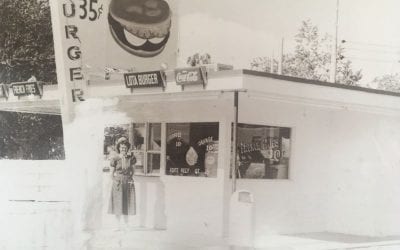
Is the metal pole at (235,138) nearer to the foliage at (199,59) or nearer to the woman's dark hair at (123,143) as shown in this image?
the foliage at (199,59)

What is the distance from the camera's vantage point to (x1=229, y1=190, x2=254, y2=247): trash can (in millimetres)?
8461

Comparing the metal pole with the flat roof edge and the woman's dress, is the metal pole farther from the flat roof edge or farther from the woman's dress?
the woman's dress

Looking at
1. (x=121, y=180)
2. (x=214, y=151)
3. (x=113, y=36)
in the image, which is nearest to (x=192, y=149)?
(x=214, y=151)

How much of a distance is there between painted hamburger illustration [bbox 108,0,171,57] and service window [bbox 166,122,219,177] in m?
1.68

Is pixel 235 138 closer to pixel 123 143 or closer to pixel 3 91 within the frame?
pixel 123 143

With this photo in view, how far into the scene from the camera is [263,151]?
9.84 meters

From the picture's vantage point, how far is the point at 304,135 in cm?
1030

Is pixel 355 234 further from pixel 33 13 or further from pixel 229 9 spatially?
pixel 33 13

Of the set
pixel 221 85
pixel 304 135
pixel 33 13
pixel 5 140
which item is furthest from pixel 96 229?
pixel 33 13

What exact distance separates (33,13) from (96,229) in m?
4.57

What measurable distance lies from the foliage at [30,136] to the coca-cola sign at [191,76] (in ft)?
7.35

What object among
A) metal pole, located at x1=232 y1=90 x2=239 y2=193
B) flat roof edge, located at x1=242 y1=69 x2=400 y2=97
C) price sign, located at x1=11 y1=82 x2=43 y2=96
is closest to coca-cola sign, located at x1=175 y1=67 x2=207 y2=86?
metal pole, located at x1=232 y1=90 x2=239 y2=193

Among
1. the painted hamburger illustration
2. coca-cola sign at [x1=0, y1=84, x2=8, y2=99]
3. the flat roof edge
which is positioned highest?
the painted hamburger illustration

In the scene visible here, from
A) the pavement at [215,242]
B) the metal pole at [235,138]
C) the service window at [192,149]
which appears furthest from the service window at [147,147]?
the metal pole at [235,138]
